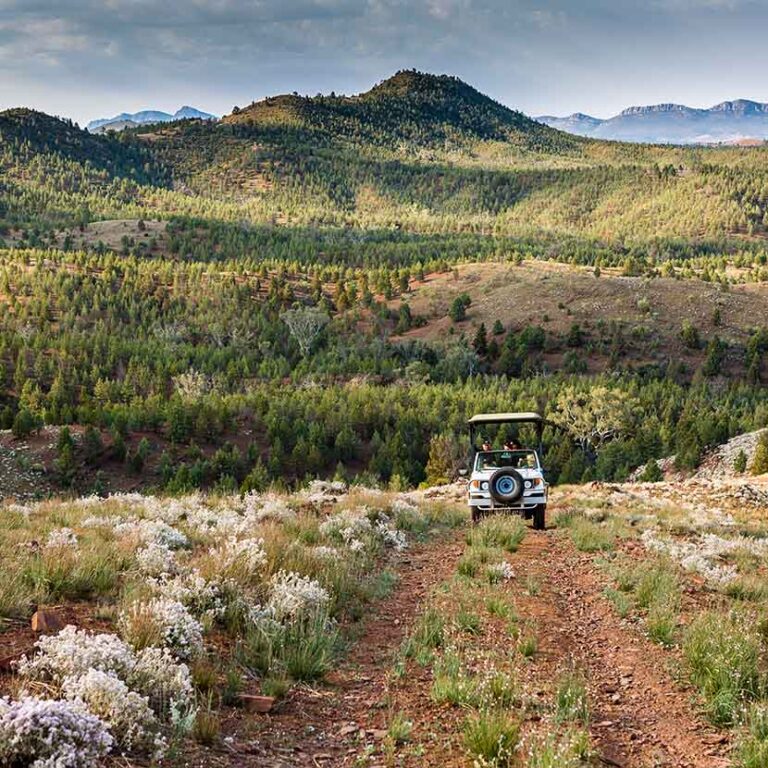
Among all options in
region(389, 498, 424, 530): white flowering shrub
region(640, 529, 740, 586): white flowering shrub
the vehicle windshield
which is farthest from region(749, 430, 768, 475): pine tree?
region(389, 498, 424, 530): white flowering shrub

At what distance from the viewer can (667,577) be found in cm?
995

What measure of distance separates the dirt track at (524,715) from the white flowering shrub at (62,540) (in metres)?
4.32

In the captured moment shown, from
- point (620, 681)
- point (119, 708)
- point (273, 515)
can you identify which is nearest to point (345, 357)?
point (273, 515)

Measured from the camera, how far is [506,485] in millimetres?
16062

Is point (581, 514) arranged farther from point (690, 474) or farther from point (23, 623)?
point (690, 474)

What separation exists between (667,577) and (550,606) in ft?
6.56

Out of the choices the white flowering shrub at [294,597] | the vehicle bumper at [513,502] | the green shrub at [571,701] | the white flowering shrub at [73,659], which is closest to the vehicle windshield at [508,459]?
the vehicle bumper at [513,502]

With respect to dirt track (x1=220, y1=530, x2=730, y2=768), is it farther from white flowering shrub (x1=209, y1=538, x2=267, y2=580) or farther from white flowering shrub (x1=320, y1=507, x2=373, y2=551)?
white flowering shrub (x1=320, y1=507, x2=373, y2=551)

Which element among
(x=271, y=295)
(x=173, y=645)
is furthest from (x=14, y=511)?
(x=271, y=295)

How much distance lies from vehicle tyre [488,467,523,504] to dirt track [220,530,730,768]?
634cm

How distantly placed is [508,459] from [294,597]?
35.9ft

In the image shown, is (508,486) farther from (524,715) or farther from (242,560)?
(524,715)

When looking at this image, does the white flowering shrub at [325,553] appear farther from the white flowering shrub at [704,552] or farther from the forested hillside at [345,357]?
the forested hillside at [345,357]

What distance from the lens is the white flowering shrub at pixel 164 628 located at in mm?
5914
